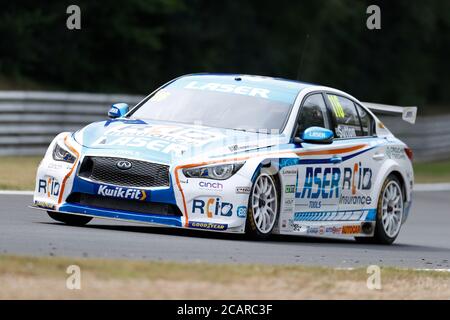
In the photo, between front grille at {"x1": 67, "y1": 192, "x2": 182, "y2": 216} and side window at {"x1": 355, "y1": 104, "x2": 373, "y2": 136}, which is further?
side window at {"x1": 355, "y1": 104, "x2": 373, "y2": 136}

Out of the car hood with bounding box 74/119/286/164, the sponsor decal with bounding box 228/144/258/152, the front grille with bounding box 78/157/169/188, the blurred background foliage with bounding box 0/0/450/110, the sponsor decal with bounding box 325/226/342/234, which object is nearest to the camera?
the front grille with bounding box 78/157/169/188

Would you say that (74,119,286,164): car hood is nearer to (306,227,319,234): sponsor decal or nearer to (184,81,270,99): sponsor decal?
(184,81,270,99): sponsor decal

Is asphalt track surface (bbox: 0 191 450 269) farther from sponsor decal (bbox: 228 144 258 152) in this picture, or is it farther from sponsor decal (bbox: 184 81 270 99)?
sponsor decal (bbox: 184 81 270 99)

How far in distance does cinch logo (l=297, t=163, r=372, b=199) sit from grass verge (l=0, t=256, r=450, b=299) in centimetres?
279

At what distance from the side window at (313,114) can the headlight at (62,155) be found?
7.33 ft

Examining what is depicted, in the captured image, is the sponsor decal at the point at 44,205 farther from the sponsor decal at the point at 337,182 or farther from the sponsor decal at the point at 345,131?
the sponsor decal at the point at 345,131

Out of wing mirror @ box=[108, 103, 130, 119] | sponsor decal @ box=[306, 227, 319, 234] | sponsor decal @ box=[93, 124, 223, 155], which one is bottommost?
sponsor decal @ box=[306, 227, 319, 234]

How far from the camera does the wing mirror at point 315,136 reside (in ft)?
40.2

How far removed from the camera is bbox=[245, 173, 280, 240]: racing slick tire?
11297 millimetres

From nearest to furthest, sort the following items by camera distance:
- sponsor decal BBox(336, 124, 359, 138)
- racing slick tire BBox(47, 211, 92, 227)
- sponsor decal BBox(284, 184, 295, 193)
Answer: sponsor decal BBox(284, 184, 295, 193) → racing slick tire BBox(47, 211, 92, 227) → sponsor decal BBox(336, 124, 359, 138)

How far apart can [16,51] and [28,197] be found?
15.0m

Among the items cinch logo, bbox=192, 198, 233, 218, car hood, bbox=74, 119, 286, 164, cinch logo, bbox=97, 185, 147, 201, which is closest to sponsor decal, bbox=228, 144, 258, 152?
car hood, bbox=74, 119, 286, 164

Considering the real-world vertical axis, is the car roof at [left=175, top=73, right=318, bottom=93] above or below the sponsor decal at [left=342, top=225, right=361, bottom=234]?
above

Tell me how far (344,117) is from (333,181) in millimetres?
974
